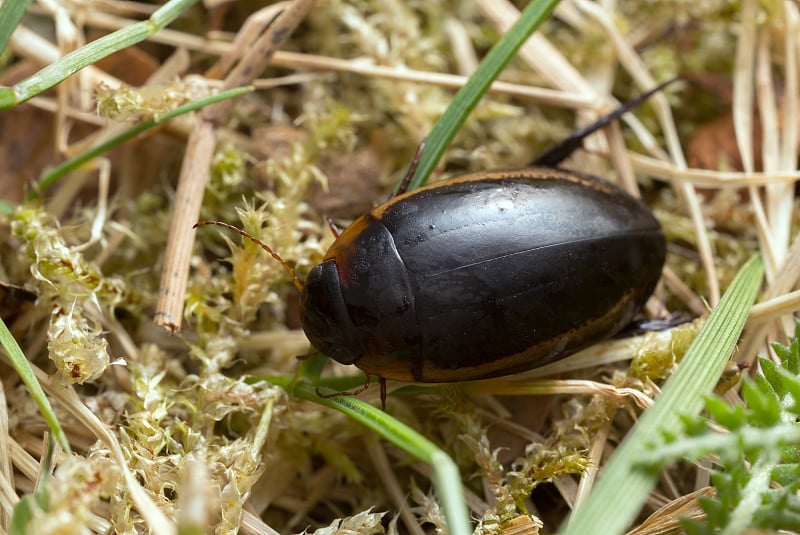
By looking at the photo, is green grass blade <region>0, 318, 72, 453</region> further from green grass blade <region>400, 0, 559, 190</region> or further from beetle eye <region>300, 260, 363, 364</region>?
green grass blade <region>400, 0, 559, 190</region>

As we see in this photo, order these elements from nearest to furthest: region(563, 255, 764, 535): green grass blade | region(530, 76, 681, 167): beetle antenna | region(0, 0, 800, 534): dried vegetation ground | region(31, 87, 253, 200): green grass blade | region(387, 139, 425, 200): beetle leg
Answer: region(563, 255, 764, 535): green grass blade < region(0, 0, 800, 534): dried vegetation ground < region(31, 87, 253, 200): green grass blade < region(387, 139, 425, 200): beetle leg < region(530, 76, 681, 167): beetle antenna

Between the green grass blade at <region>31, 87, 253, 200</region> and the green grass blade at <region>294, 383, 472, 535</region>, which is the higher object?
the green grass blade at <region>31, 87, 253, 200</region>

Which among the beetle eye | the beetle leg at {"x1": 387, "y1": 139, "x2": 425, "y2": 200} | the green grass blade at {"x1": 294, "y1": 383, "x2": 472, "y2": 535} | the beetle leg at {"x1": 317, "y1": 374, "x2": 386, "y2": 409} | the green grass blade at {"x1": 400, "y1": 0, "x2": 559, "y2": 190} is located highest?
the green grass blade at {"x1": 400, "y1": 0, "x2": 559, "y2": 190}

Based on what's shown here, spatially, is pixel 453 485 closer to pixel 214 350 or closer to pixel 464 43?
pixel 214 350

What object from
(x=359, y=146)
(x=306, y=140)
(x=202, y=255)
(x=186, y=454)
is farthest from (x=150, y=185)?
(x=186, y=454)

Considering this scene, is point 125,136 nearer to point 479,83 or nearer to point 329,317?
point 329,317

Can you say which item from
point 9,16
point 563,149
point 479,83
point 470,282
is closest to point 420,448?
point 470,282

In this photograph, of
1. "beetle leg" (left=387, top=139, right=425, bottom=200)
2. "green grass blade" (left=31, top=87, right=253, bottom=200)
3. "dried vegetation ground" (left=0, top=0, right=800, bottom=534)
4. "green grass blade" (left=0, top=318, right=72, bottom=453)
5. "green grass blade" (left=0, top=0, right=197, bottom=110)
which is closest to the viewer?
"green grass blade" (left=0, top=318, right=72, bottom=453)

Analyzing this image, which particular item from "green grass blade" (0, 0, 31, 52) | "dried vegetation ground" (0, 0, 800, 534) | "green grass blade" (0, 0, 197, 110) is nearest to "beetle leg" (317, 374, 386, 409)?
"dried vegetation ground" (0, 0, 800, 534)
